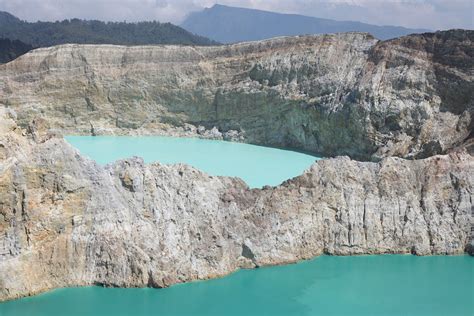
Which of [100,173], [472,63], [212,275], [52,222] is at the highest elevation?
[472,63]

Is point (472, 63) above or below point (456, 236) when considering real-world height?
above

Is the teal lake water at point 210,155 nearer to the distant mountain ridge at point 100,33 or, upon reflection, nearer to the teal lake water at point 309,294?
the teal lake water at point 309,294

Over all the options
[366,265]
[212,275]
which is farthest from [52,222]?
[366,265]

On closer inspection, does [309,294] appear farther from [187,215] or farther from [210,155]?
[210,155]

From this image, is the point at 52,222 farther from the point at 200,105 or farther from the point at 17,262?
the point at 200,105

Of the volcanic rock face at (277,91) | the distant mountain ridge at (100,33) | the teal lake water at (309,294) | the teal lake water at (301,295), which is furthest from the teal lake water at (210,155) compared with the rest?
the distant mountain ridge at (100,33)

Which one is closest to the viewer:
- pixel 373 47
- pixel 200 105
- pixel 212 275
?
pixel 212 275

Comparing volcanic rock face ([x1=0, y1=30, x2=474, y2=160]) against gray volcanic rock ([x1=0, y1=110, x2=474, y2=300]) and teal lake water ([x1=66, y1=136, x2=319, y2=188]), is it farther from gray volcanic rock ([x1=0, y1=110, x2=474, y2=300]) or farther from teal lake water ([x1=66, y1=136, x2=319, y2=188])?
gray volcanic rock ([x1=0, y1=110, x2=474, y2=300])
